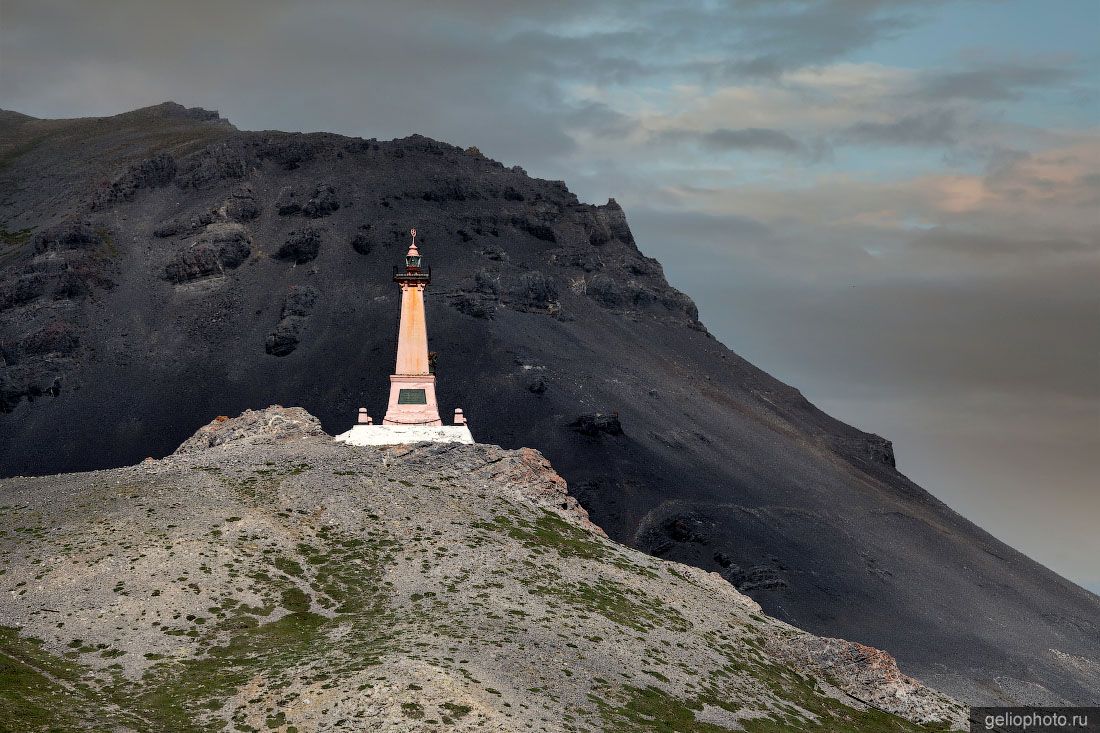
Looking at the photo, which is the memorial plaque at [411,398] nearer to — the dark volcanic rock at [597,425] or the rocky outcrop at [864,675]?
the rocky outcrop at [864,675]

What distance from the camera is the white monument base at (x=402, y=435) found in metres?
94.2

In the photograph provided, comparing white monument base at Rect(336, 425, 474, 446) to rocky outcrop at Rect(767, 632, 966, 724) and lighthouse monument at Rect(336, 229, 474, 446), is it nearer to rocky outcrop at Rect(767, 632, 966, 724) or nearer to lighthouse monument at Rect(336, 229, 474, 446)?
lighthouse monument at Rect(336, 229, 474, 446)

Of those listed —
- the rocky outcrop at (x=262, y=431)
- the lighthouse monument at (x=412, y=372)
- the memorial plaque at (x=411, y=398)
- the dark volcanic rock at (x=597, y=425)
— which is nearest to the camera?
the rocky outcrop at (x=262, y=431)

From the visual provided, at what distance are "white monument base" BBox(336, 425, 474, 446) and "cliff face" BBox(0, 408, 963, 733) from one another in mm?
2223

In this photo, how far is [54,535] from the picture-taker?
73250 millimetres

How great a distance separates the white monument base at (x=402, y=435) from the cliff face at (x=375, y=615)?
2223 millimetres

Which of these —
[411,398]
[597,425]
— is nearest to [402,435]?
[411,398]

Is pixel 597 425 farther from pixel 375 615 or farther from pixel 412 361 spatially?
pixel 375 615

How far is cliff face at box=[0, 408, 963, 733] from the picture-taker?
57.1 m

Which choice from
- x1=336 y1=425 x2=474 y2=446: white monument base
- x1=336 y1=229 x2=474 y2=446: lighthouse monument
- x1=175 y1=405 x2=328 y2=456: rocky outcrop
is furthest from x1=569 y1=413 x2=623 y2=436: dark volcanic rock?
x1=336 y1=425 x2=474 y2=446: white monument base

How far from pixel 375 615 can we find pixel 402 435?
2864 cm

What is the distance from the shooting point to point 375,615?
224 ft

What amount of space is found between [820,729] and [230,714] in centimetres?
3044

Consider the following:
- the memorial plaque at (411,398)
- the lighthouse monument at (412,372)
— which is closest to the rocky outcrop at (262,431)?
the lighthouse monument at (412,372)
